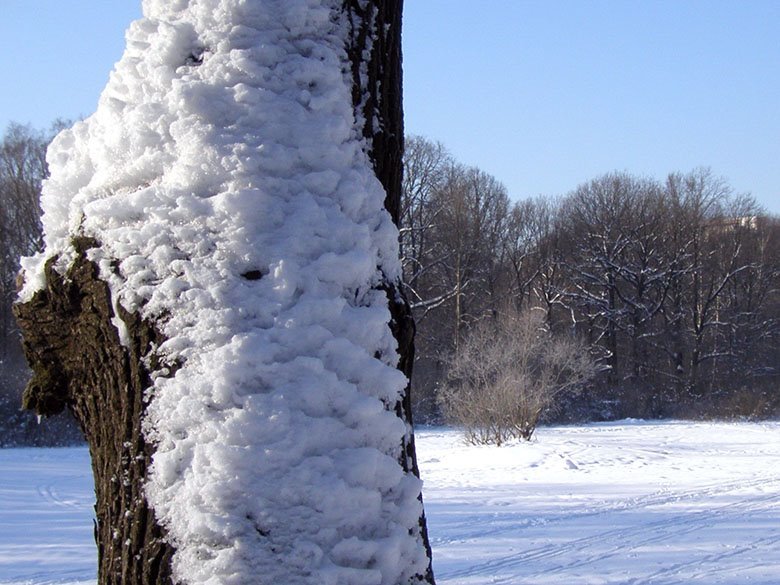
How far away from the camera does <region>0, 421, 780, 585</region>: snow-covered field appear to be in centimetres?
853

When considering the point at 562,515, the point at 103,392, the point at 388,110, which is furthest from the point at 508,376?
the point at 103,392

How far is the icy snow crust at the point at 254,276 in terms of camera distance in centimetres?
187

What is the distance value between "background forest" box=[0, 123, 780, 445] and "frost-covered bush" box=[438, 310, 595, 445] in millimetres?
11868

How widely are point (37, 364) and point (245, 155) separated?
0.81 m

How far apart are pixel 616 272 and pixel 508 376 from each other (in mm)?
22825

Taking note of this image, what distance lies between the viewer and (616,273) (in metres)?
43.4

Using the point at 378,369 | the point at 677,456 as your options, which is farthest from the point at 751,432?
the point at 378,369

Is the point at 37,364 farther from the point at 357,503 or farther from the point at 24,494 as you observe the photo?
the point at 24,494

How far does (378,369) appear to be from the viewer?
82.2 inches

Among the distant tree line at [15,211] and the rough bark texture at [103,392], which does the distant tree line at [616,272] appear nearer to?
the distant tree line at [15,211]

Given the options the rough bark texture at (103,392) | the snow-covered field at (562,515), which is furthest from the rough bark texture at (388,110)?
the snow-covered field at (562,515)

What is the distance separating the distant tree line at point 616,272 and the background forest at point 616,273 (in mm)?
59

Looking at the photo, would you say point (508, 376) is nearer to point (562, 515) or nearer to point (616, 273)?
point (562, 515)

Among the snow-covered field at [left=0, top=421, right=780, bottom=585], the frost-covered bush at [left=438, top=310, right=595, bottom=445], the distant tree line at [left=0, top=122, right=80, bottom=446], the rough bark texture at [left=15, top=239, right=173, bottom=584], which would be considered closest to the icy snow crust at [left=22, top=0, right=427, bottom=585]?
the rough bark texture at [left=15, top=239, right=173, bottom=584]
